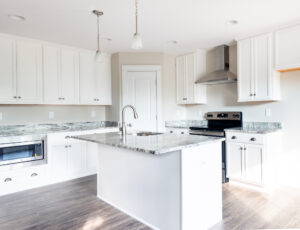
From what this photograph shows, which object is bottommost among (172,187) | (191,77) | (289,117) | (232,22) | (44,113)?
(172,187)

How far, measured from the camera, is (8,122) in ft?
11.5

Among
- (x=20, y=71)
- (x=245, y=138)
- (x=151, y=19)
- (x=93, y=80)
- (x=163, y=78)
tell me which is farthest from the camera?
(x=163, y=78)

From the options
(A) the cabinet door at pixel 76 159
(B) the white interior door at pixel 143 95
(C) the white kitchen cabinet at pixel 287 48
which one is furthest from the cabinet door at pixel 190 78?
(A) the cabinet door at pixel 76 159

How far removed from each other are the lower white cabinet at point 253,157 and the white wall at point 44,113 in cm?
273

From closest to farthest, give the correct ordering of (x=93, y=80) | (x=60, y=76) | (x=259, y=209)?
1. (x=259, y=209)
2. (x=60, y=76)
3. (x=93, y=80)

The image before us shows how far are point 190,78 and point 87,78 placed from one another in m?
2.02

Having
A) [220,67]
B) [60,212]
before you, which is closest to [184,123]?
[220,67]

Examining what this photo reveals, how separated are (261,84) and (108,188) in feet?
8.65

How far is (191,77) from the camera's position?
171 inches

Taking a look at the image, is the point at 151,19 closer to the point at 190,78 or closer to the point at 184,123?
the point at 190,78

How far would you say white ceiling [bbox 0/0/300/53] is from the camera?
2.42m

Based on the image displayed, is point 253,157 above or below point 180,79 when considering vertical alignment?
below

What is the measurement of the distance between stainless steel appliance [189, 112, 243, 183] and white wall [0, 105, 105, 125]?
2095 mm

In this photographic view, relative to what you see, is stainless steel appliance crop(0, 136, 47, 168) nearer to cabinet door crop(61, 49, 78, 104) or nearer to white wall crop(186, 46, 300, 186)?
cabinet door crop(61, 49, 78, 104)
